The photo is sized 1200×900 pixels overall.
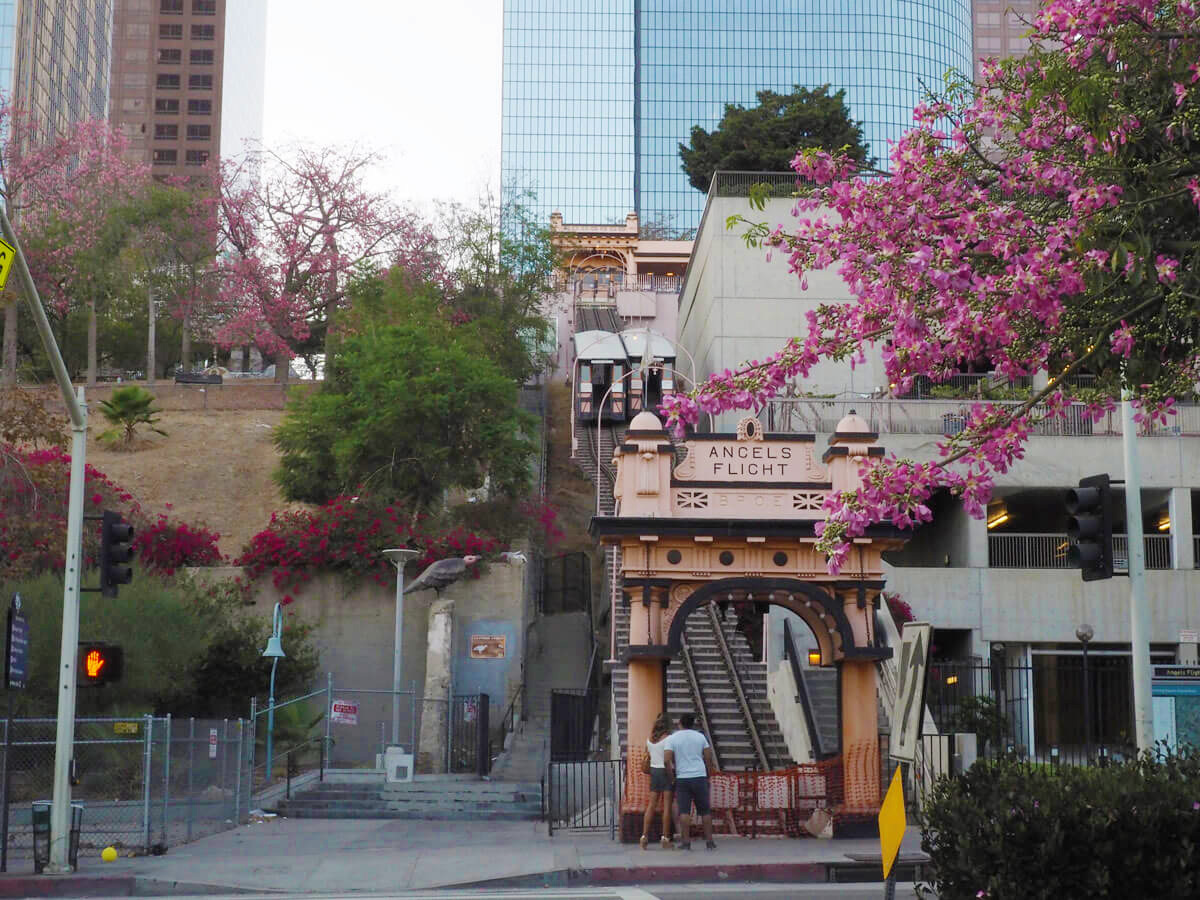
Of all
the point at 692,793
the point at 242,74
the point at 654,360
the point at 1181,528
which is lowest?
the point at 692,793

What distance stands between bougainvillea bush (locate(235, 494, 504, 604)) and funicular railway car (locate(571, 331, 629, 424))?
2007 centimetres

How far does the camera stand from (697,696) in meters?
24.1

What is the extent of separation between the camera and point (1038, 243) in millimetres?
9750

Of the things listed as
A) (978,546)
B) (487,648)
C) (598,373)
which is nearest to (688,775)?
(487,648)

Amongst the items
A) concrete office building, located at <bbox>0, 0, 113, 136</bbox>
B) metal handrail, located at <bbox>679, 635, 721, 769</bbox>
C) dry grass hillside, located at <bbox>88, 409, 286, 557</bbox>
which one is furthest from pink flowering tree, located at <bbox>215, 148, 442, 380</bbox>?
concrete office building, located at <bbox>0, 0, 113, 136</bbox>

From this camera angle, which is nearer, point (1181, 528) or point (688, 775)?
point (688, 775)

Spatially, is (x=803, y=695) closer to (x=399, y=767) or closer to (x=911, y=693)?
(x=399, y=767)

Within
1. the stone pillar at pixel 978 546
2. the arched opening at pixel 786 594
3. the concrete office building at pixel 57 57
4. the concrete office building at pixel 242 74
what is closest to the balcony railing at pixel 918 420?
the stone pillar at pixel 978 546

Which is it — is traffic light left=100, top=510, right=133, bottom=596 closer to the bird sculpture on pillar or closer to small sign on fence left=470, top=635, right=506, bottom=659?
the bird sculpture on pillar

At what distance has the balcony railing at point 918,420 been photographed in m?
33.8

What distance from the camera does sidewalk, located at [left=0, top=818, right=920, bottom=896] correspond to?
49.5 ft

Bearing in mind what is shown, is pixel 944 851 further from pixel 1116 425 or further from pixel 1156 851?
pixel 1116 425

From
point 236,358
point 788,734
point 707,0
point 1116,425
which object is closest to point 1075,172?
point 788,734

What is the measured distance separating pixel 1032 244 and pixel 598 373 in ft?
145
